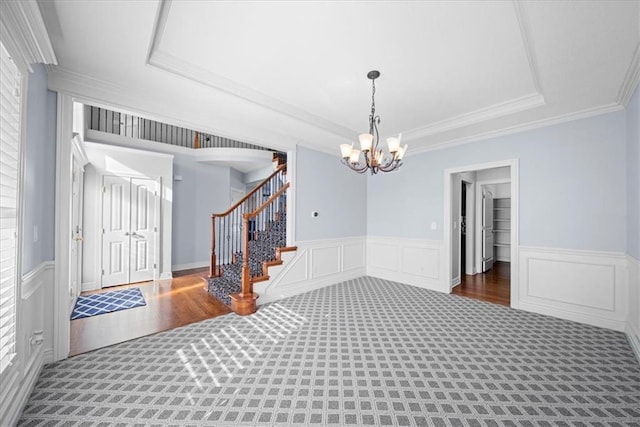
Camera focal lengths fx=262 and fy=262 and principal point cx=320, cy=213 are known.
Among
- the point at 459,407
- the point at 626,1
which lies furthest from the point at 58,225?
the point at 626,1

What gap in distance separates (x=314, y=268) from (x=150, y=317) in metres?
2.49

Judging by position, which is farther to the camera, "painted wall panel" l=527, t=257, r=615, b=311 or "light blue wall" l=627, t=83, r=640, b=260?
"painted wall panel" l=527, t=257, r=615, b=311

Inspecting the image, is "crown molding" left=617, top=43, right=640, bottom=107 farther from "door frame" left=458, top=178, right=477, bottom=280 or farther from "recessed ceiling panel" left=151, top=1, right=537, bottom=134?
"door frame" left=458, top=178, right=477, bottom=280

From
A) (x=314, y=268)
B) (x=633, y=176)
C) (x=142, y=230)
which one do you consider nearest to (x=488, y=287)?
(x=633, y=176)

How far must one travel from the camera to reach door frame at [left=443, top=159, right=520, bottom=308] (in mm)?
3785

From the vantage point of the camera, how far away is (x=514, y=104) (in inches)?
127

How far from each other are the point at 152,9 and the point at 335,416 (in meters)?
2.94

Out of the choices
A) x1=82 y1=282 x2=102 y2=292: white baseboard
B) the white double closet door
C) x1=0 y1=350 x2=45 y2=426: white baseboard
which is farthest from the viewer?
the white double closet door

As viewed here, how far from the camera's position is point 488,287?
4.78 metres

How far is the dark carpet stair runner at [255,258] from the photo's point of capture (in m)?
4.14

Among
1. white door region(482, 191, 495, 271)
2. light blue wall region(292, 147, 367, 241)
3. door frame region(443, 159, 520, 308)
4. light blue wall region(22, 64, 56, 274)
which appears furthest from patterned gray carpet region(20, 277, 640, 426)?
white door region(482, 191, 495, 271)

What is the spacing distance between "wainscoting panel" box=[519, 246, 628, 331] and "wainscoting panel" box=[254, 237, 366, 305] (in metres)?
2.73

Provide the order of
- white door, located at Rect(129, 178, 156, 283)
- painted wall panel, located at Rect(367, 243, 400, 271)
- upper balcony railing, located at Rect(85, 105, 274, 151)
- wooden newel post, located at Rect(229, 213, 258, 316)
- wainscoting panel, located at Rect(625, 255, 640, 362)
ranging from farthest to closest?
upper balcony railing, located at Rect(85, 105, 274, 151)
painted wall panel, located at Rect(367, 243, 400, 271)
white door, located at Rect(129, 178, 156, 283)
wooden newel post, located at Rect(229, 213, 258, 316)
wainscoting panel, located at Rect(625, 255, 640, 362)

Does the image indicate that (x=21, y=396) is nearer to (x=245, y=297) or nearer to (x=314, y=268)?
(x=245, y=297)
